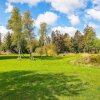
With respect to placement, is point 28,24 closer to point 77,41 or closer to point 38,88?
point 38,88

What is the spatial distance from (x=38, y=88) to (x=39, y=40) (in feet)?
233

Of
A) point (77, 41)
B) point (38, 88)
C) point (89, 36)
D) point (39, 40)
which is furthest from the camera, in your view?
point (77, 41)

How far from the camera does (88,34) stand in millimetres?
111938

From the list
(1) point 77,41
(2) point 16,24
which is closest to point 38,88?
(2) point 16,24

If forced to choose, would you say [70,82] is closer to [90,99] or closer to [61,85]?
[61,85]

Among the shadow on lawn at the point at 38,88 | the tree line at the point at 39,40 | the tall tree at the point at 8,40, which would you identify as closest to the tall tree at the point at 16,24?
the tree line at the point at 39,40

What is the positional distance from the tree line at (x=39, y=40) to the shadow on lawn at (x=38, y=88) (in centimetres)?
4217

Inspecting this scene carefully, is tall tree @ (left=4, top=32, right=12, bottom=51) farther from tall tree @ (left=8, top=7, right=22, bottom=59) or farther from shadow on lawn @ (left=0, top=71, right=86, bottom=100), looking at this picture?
shadow on lawn @ (left=0, top=71, right=86, bottom=100)

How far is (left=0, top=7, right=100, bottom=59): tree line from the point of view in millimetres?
68250

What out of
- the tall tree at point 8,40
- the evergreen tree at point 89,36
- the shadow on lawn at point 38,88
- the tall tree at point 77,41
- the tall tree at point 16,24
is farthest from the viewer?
the tall tree at point 77,41

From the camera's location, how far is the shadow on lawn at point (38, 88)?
58.0 ft

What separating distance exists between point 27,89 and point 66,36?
112983 millimetres

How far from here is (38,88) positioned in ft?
65.2

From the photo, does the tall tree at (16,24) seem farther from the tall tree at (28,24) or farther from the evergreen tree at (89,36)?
the evergreen tree at (89,36)
